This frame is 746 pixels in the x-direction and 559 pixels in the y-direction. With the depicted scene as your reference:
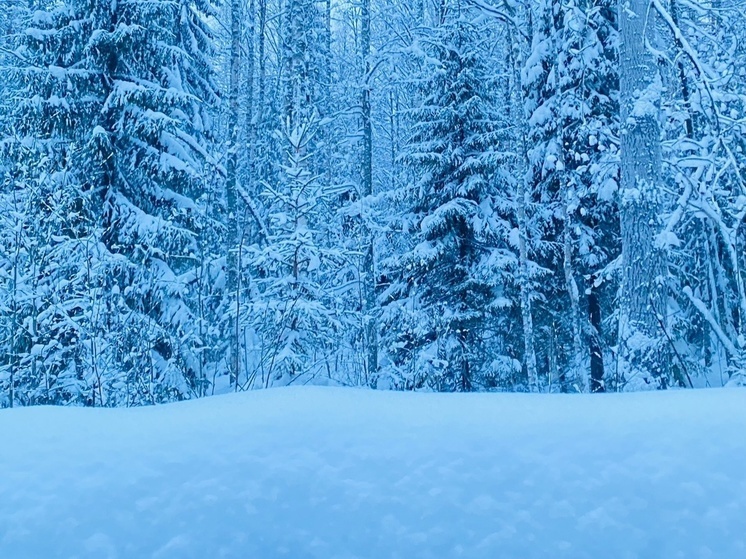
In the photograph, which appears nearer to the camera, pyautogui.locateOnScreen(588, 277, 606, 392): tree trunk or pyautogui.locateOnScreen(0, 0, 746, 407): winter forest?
pyautogui.locateOnScreen(0, 0, 746, 407): winter forest

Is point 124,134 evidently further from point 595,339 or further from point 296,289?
point 595,339

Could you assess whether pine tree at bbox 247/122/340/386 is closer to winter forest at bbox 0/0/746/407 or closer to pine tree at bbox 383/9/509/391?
winter forest at bbox 0/0/746/407

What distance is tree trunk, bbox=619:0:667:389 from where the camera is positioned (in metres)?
5.55

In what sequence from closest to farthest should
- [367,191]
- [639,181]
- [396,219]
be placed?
1. [639,181]
2. [396,219]
3. [367,191]

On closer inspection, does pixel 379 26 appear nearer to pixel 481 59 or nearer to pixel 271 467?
pixel 481 59

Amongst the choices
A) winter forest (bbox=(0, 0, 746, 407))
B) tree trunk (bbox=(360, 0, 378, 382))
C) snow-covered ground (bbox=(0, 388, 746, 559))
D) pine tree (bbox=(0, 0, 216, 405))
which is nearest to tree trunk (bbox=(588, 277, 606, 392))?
winter forest (bbox=(0, 0, 746, 407))

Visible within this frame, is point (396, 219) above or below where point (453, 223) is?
above

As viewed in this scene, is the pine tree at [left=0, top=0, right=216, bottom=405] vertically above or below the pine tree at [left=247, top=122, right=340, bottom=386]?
above

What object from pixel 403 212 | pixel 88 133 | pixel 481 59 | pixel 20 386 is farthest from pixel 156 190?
pixel 481 59

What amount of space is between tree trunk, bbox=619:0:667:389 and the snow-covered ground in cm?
363

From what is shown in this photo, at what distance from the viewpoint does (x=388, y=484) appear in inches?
66.4

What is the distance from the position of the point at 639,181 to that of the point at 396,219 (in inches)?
297

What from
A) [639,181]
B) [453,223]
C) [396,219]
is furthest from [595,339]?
[639,181]

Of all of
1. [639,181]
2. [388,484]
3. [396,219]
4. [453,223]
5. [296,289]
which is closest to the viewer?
[388,484]
